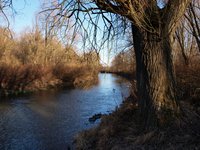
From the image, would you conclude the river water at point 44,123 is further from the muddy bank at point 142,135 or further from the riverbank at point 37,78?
the riverbank at point 37,78

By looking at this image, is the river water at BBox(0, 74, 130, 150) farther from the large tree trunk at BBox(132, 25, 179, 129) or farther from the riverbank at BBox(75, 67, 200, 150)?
the large tree trunk at BBox(132, 25, 179, 129)

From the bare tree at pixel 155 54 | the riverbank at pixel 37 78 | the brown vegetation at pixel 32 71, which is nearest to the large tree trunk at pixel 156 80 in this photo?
the bare tree at pixel 155 54

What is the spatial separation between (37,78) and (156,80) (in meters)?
25.5

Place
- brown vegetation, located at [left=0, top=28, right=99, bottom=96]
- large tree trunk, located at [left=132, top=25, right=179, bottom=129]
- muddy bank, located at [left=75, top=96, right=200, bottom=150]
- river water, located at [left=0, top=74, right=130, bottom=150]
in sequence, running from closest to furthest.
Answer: muddy bank, located at [left=75, top=96, right=200, bottom=150]
large tree trunk, located at [left=132, top=25, right=179, bottom=129]
river water, located at [left=0, top=74, right=130, bottom=150]
brown vegetation, located at [left=0, top=28, right=99, bottom=96]

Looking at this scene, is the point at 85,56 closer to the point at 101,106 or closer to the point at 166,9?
the point at 166,9

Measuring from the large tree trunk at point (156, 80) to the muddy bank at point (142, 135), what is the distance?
256mm

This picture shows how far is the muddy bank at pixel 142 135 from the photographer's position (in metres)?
5.41

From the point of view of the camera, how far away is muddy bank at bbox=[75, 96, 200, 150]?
5.41 meters

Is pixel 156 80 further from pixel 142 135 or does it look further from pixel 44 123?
pixel 44 123

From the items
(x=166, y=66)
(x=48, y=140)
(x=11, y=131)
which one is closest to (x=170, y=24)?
Answer: (x=166, y=66)

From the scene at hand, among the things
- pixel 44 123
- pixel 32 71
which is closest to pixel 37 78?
pixel 32 71

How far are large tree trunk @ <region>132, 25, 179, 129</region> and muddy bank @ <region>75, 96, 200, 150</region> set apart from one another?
0.26 meters

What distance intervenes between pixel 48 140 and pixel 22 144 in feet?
3.10

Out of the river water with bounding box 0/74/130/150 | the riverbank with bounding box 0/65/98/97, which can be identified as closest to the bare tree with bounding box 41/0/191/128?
the river water with bounding box 0/74/130/150
